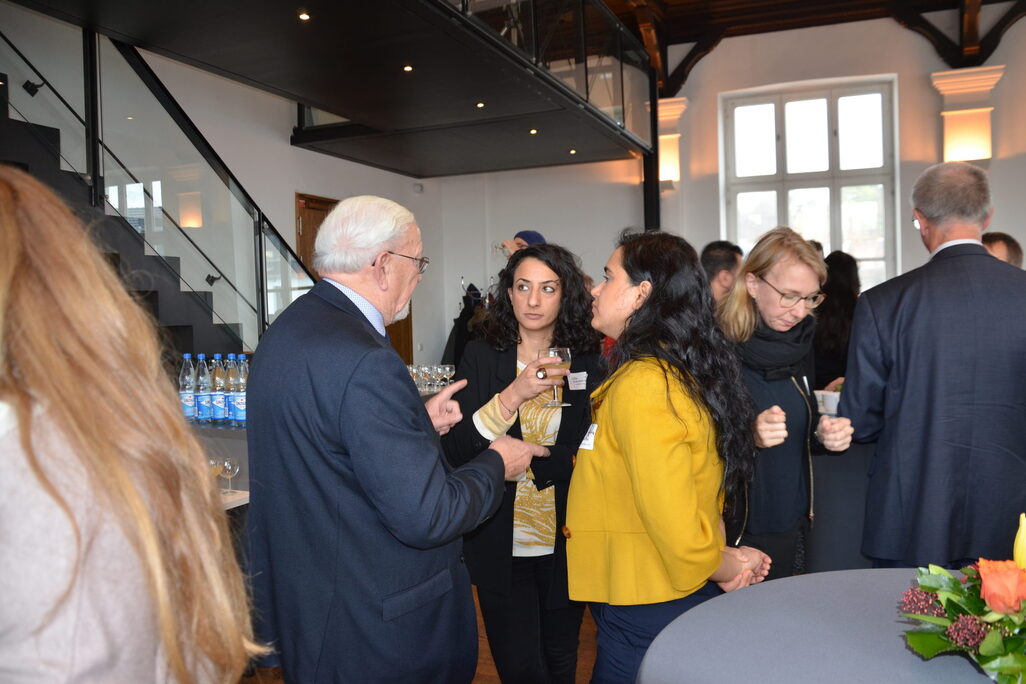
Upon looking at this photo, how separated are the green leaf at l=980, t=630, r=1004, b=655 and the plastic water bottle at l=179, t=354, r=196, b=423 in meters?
3.02

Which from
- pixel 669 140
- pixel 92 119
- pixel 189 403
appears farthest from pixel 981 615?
pixel 669 140

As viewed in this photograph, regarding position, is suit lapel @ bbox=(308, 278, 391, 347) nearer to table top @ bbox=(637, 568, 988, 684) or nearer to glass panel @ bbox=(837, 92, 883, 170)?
table top @ bbox=(637, 568, 988, 684)

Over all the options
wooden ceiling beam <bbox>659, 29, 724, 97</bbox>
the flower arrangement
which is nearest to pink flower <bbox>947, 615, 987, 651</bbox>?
the flower arrangement

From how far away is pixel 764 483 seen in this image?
2.35 metres

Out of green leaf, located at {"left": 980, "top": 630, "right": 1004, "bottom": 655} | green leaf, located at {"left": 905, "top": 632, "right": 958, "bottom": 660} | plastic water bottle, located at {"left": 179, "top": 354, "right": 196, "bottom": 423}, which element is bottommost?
green leaf, located at {"left": 905, "top": 632, "right": 958, "bottom": 660}

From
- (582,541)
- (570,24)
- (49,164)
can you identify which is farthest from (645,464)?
(570,24)

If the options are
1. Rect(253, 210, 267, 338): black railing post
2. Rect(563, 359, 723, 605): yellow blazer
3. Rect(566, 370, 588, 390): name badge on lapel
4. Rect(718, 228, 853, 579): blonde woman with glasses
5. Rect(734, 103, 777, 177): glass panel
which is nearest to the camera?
Rect(563, 359, 723, 605): yellow blazer

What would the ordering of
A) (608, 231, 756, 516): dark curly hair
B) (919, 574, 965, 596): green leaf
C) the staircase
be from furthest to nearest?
1. the staircase
2. (608, 231, 756, 516): dark curly hair
3. (919, 574, 965, 596): green leaf

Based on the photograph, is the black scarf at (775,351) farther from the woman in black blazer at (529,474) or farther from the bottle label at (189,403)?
the bottle label at (189,403)

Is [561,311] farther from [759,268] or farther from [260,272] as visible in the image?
[260,272]

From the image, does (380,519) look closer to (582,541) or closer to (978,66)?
(582,541)

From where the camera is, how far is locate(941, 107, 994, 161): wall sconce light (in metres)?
8.55

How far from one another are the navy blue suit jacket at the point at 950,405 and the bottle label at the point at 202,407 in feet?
9.52

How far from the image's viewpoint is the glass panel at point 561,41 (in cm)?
603
